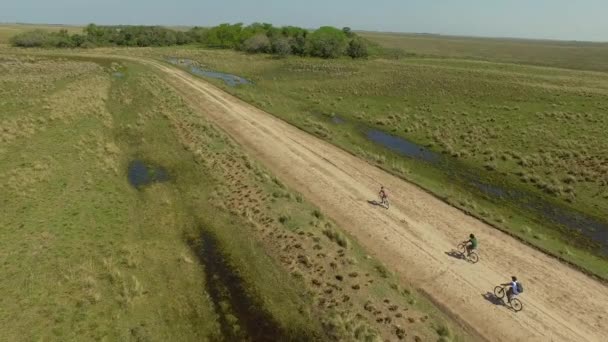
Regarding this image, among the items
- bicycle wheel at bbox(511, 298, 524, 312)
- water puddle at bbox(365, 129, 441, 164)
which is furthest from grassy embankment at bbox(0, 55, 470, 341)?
water puddle at bbox(365, 129, 441, 164)

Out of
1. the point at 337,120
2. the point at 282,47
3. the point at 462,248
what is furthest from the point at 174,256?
the point at 282,47

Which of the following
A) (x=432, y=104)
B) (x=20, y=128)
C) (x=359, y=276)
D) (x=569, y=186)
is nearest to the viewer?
(x=359, y=276)

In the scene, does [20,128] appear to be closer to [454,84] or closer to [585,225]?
[585,225]

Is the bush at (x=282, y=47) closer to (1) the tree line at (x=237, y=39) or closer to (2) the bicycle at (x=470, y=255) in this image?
(1) the tree line at (x=237, y=39)

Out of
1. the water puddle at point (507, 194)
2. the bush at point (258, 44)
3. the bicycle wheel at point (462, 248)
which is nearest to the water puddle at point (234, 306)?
the bicycle wheel at point (462, 248)

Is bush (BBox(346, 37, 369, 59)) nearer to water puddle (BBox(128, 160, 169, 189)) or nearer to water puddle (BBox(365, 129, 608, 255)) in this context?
water puddle (BBox(365, 129, 608, 255))

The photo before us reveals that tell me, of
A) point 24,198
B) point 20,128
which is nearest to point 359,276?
point 24,198
